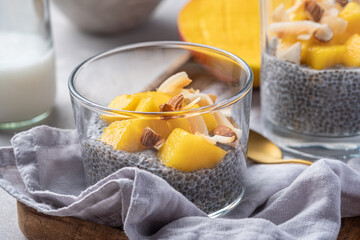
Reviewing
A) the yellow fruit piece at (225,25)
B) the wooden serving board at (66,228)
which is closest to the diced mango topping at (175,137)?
the wooden serving board at (66,228)

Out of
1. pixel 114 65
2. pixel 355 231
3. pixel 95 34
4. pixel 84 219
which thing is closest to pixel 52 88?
pixel 114 65

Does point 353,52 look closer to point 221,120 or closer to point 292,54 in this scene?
point 292,54

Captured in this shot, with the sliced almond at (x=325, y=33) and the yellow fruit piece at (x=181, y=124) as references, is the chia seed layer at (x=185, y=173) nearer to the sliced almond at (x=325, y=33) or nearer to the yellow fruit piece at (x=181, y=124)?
the yellow fruit piece at (x=181, y=124)

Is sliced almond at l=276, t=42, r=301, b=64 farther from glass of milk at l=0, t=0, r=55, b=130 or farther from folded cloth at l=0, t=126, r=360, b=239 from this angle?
glass of milk at l=0, t=0, r=55, b=130

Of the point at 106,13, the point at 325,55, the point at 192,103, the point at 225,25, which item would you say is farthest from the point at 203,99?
the point at 106,13

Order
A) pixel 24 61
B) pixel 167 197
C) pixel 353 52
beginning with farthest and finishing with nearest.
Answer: pixel 24 61 → pixel 353 52 → pixel 167 197

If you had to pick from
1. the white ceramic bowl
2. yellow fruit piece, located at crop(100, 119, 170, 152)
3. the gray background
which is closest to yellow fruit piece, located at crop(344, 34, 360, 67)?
the gray background

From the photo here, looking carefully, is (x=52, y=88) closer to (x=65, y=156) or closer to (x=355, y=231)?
(x=65, y=156)
